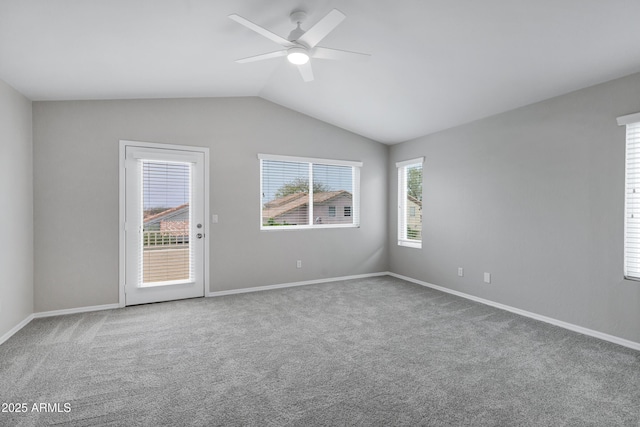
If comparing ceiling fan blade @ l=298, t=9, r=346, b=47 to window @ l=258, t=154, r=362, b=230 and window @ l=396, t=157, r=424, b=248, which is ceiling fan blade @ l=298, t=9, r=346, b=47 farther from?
window @ l=396, t=157, r=424, b=248

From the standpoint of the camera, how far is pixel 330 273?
220 inches

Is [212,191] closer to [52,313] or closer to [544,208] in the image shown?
[52,313]

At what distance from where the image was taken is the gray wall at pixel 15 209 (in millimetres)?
3148

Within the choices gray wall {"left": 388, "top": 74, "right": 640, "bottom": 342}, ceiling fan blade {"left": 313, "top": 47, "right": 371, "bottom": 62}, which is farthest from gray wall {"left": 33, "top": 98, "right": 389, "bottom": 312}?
ceiling fan blade {"left": 313, "top": 47, "right": 371, "bottom": 62}

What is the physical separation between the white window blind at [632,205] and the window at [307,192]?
3605 millimetres

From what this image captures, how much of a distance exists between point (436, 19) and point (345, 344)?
9.63 ft

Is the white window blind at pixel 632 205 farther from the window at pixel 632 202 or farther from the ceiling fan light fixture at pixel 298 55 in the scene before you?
the ceiling fan light fixture at pixel 298 55

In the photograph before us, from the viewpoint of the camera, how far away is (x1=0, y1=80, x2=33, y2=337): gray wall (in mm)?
3148

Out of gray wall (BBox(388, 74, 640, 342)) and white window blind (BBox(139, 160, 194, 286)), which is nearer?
gray wall (BBox(388, 74, 640, 342))

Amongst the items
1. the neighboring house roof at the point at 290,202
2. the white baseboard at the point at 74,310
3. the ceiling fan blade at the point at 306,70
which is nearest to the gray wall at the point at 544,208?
the neighboring house roof at the point at 290,202

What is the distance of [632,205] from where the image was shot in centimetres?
297

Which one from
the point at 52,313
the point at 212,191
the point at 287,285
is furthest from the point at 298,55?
the point at 52,313

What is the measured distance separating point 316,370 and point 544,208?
3101mm

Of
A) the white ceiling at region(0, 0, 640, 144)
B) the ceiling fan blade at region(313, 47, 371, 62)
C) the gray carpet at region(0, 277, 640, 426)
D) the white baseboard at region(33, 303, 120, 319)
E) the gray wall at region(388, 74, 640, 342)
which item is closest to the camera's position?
the gray carpet at region(0, 277, 640, 426)
